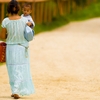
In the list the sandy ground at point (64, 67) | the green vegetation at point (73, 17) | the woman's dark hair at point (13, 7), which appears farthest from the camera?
the green vegetation at point (73, 17)

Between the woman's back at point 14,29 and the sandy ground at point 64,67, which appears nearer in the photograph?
the woman's back at point 14,29

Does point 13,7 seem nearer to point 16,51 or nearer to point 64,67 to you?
Result: point 16,51

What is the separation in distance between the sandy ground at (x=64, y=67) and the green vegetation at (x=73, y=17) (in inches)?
22.3

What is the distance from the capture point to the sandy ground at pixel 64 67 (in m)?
10.4

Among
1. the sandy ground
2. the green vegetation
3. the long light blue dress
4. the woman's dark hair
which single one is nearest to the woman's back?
the long light blue dress

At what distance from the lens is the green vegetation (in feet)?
71.3

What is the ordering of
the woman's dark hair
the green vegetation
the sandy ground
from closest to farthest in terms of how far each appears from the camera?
the woman's dark hair → the sandy ground → the green vegetation

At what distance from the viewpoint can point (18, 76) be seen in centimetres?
945

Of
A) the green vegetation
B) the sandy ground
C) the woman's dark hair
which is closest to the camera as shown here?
the woman's dark hair

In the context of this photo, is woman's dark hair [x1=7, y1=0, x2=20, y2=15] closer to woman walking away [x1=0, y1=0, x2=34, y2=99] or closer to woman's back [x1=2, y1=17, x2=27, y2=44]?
woman walking away [x1=0, y1=0, x2=34, y2=99]

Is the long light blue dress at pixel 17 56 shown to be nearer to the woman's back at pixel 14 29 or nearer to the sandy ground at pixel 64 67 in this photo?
the woman's back at pixel 14 29

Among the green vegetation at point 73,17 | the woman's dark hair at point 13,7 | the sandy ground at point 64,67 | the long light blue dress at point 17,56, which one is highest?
the woman's dark hair at point 13,7

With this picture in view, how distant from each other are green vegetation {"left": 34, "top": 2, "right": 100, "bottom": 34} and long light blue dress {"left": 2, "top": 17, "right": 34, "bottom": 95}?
1062 cm

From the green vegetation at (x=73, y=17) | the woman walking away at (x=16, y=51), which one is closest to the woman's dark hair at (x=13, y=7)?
the woman walking away at (x=16, y=51)
